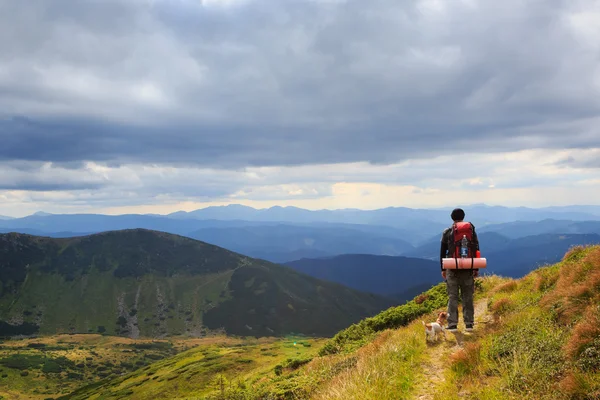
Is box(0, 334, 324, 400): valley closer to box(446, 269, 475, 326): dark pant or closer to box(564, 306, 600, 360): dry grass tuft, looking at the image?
box(446, 269, 475, 326): dark pant

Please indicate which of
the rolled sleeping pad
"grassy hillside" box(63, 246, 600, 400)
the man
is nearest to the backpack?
the man

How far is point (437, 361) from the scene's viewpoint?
8.47 meters

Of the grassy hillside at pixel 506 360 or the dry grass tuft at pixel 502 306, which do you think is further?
the dry grass tuft at pixel 502 306

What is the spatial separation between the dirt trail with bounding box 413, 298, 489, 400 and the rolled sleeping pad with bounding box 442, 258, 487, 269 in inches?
73.1

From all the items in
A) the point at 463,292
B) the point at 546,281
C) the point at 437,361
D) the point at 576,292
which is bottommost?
the point at 437,361

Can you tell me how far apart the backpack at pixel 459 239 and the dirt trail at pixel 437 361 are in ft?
7.35

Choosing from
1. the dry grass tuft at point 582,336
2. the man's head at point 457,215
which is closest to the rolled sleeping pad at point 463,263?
the man's head at point 457,215

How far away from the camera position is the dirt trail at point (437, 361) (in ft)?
22.9

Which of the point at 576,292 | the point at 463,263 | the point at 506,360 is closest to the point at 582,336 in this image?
the point at 506,360

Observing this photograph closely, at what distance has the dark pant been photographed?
10266mm

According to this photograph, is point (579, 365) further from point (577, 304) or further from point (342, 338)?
point (342, 338)

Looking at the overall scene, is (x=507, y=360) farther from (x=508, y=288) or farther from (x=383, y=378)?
A: (x=508, y=288)

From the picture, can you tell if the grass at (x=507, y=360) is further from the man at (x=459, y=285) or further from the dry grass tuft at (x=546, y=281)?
the man at (x=459, y=285)

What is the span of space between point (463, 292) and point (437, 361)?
279 centimetres
